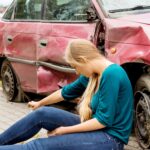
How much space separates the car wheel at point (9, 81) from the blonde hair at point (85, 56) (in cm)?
399

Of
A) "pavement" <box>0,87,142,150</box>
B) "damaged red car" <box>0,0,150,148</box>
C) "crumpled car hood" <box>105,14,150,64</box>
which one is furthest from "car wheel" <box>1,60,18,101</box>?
"crumpled car hood" <box>105,14,150,64</box>

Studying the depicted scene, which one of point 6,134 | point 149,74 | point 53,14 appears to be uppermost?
point 53,14

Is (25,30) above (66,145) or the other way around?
above

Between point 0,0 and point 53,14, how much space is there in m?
8.46

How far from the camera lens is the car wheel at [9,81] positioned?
769 centimetres

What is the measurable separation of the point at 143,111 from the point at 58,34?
6.09 ft

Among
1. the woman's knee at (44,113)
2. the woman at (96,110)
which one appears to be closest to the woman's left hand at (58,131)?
the woman at (96,110)

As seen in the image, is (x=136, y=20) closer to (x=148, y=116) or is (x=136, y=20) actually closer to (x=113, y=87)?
(x=148, y=116)

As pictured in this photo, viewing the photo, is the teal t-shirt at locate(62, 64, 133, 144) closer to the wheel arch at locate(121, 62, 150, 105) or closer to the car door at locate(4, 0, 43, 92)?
the wheel arch at locate(121, 62, 150, 105)

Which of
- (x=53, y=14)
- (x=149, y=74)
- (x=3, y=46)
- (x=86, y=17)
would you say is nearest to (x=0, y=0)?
(x=3, y=46)

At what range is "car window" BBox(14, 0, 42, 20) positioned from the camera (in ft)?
23.0

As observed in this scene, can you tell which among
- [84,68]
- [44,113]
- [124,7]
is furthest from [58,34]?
[84,68]

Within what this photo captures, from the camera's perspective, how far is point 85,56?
363 cm

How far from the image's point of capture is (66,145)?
360cm
